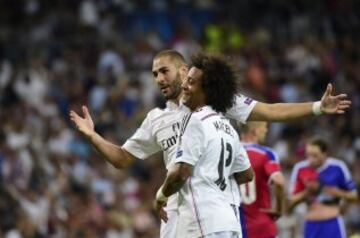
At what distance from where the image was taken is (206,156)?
7133 mm

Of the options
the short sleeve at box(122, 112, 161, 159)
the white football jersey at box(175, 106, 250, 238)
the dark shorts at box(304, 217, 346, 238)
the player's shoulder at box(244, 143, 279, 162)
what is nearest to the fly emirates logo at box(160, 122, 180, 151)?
the short sleeve at box(122, 112, 161, 159)

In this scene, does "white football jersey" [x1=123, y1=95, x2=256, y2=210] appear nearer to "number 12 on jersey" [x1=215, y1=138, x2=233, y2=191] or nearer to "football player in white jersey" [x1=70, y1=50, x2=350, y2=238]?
"football player in white jersey" [x1=70, y1=50, x2=350, y2=238]

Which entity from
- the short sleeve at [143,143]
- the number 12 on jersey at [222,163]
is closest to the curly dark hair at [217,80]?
the number 12 on jersey at [222,163]

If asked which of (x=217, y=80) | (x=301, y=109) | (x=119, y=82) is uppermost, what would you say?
(x=119, y=82)

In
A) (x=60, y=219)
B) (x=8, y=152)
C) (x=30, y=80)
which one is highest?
(x=30, y=80)

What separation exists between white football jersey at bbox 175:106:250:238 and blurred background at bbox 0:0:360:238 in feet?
22.6

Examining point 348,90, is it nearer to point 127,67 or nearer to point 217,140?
point 127,67

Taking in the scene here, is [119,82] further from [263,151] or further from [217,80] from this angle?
[217,80]

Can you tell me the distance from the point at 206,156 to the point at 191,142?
17 centimetres

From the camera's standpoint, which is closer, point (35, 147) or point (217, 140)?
point (217, 140)

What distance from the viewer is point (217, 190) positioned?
23.7ft

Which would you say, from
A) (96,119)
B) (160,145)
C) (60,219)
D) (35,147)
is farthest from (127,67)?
(160,145)

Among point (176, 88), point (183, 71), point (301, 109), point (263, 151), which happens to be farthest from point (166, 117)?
point (263, 151)

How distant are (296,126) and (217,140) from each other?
423 inches
